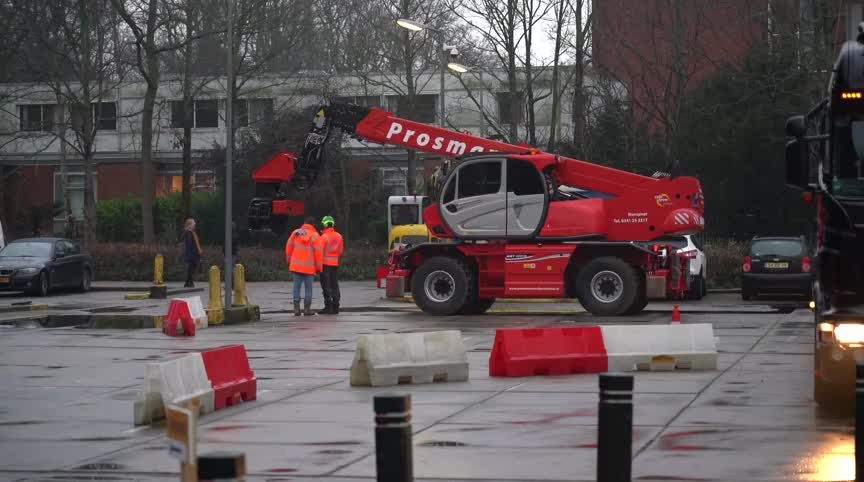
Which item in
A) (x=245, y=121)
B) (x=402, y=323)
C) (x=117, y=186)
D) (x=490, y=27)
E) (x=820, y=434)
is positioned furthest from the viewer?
(x=117, y=186)

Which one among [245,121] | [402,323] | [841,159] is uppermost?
[245,121]

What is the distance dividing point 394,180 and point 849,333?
51.4m

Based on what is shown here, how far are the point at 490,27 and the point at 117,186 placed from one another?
30.3m

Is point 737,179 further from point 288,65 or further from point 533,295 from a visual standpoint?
point 288,65

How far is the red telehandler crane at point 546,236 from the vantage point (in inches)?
1020

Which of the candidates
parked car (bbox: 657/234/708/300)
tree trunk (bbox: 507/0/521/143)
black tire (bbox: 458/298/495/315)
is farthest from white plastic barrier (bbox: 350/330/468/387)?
tree trunk (bbox: 507/0/521/143)

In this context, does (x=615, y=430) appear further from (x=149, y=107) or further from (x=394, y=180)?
(x=394, y=180)

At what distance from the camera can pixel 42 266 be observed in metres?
35.1

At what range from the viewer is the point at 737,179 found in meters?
40.5

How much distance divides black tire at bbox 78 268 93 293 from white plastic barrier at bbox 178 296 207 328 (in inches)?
553

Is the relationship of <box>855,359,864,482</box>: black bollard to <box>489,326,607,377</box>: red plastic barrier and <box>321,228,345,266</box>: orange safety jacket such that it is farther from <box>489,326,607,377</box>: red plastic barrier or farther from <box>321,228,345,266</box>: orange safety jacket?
<box>321,228,345,266</box>: orange safety jacket

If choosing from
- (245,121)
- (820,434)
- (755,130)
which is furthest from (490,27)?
(820,434)

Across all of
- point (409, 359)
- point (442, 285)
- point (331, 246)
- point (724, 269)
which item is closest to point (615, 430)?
point (409, 359)

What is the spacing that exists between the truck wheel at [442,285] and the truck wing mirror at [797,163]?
15.2 m
